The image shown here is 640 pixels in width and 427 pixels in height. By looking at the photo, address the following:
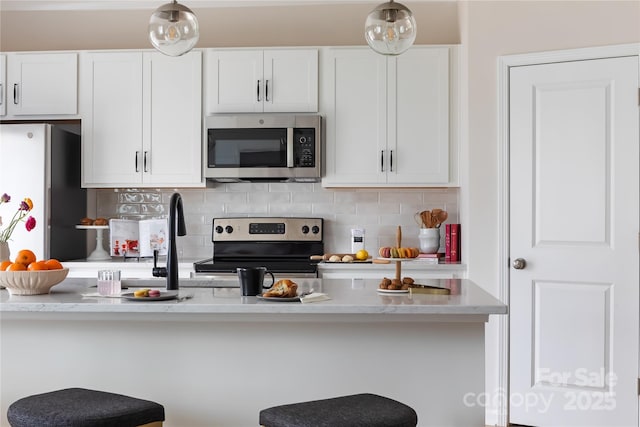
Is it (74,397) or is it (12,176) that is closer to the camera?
(74,397)

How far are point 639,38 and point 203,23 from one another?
9.06 feet

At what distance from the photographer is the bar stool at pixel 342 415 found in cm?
173

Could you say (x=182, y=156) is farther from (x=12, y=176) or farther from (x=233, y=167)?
(x=12, y=176)

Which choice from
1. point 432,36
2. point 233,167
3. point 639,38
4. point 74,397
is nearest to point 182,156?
point 233,167

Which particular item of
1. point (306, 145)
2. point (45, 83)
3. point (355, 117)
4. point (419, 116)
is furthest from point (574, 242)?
point (45, 83)

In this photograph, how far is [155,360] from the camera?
2268 mm

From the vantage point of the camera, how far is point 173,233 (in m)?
2.35

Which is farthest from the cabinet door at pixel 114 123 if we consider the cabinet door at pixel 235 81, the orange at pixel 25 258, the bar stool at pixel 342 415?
the bar stool at pixel 342 415

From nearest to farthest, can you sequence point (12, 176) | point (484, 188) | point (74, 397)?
point (74, 397), point (484, 188), point (12, 176)

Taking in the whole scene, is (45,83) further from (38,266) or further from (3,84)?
(38,266)

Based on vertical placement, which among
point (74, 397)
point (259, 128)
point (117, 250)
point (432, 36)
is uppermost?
point (432, 36)

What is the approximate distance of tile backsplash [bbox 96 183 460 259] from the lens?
4.38m

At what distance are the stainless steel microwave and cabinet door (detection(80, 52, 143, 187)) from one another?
519mm

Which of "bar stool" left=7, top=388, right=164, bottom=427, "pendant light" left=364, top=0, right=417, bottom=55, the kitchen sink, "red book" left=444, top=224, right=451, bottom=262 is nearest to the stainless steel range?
"red book" left=444, top=224, right=451, bottom=262
